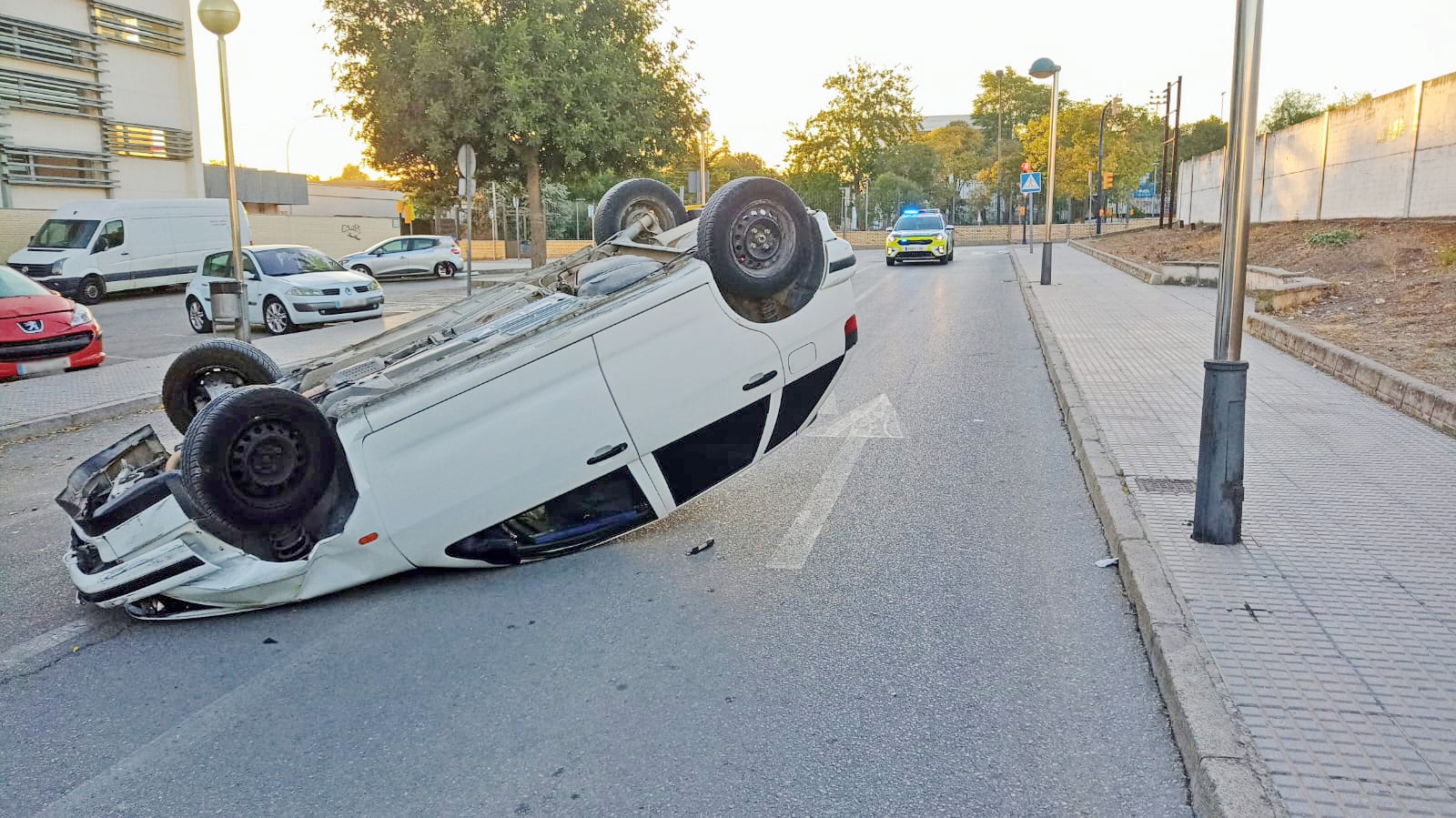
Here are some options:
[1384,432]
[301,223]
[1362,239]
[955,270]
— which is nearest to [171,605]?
[1384,432]

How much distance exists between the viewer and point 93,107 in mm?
31828

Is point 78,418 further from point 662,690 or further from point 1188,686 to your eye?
point 1188,686

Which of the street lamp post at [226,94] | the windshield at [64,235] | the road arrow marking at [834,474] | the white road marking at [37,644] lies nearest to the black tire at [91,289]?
the windshield at [64,235]

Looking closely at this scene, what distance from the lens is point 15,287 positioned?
12.5 m

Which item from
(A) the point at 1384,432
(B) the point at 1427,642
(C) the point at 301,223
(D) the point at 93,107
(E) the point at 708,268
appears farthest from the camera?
(C) the point at 301,223

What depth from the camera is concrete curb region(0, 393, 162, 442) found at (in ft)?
30.4

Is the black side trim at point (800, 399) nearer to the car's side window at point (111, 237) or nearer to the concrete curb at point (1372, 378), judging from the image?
the concrete curb at point (1372, 378)

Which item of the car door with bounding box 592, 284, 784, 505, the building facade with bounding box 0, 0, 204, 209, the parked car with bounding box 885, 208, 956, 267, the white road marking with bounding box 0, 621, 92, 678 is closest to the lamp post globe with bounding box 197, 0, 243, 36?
the white road marking with bounding box 0, 621, 92, 678

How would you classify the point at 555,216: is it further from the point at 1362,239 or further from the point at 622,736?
the point at 622,736

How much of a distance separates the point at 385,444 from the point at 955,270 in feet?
84.6

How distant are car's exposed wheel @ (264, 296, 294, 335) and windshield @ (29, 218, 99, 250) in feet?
34.7

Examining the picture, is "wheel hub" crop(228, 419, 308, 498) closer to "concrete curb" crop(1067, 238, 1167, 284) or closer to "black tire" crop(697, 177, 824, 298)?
"black tire" crop(697, 177, 824, 298)

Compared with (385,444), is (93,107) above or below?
above

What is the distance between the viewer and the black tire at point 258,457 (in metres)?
4.53
